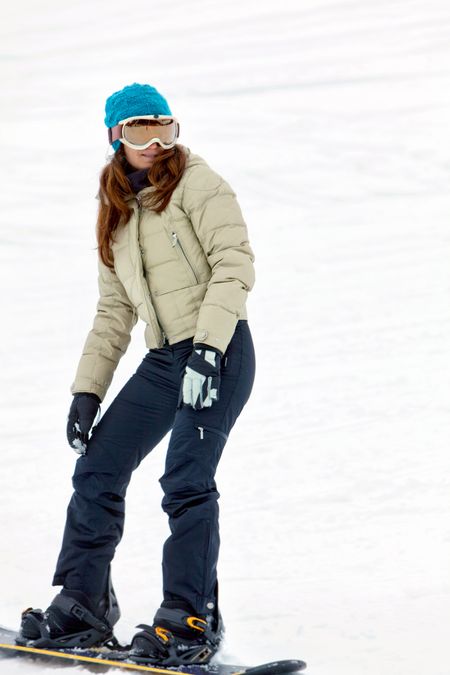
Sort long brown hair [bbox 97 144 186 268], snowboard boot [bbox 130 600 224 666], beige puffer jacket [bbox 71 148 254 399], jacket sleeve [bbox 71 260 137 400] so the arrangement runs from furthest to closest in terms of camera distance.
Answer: jacket sleeve [bbox 71 260 137 400] < long brown hair [bbox 97 144 186 268] < beige puffer jacket [bbox 71 148 254 399] < snowboard boot [bbox 130 600 224 666]

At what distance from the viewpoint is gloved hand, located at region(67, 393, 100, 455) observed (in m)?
3.35

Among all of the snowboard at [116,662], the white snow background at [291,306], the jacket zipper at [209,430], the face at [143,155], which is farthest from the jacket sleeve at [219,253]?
the snowboard at [116,662]

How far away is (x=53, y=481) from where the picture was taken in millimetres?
5375

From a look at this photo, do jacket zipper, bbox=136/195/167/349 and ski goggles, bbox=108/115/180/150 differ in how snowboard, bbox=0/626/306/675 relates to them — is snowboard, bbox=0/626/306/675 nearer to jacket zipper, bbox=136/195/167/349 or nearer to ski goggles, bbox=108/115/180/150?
jacket zipper, bbox=136/195/167/349

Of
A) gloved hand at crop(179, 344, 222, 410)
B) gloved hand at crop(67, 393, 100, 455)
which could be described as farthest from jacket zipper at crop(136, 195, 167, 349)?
gloved hand at crop(67, 393, 100, 455)

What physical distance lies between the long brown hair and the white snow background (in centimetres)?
35

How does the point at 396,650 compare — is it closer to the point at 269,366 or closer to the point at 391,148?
the point at 269,366

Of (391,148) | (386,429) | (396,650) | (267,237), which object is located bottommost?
(396,650)

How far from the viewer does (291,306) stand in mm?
8883

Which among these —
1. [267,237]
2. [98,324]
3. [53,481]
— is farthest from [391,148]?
[98,324]

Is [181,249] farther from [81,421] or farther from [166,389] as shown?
[81,421]

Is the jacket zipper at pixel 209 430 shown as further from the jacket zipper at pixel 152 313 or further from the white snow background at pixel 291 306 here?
the white snow background at pixel 291 306

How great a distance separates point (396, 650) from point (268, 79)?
15905mm

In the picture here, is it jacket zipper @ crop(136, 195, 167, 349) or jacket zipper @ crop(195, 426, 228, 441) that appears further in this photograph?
jacket zipper @ crop(136, 195, 167, 349)
